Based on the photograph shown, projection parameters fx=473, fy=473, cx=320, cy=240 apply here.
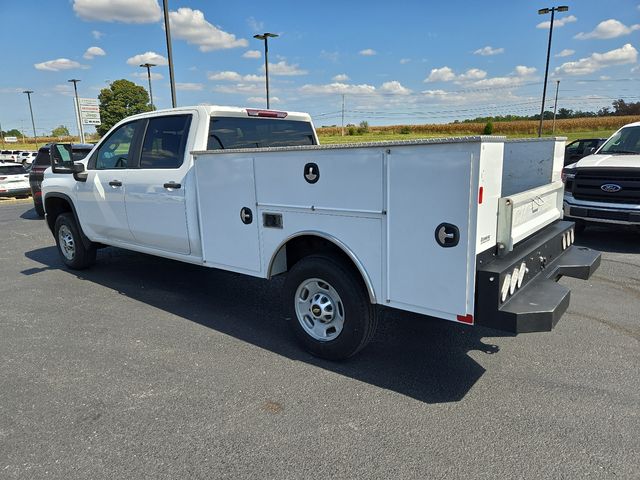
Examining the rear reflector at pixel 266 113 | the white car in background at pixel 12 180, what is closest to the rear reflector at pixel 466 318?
the rear reflector at pixel 266 113

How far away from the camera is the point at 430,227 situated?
2.98 m

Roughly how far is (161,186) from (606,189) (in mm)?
6500

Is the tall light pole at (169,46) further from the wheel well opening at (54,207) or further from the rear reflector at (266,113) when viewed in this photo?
the rear reflector at (266,113)

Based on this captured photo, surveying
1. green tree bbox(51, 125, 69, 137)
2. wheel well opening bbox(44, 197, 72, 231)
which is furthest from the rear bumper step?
green tree bbox(51, 125, 69, 137)

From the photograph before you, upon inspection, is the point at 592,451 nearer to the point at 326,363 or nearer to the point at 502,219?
the point at 502,219

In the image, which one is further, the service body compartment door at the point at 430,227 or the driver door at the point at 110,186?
the driver door at the point at 110,186

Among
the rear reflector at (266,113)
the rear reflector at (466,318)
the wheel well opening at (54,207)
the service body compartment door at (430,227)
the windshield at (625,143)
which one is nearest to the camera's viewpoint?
the service body compartment door at (430,227)

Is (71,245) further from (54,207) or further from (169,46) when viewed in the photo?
(169,46)

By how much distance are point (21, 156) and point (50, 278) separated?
32319mm

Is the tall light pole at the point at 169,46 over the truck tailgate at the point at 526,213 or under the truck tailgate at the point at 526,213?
over

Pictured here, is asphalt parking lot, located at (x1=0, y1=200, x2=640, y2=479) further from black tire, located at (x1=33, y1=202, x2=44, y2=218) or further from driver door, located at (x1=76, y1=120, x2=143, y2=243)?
black tire, located at (x1=33, y1=202, x2=44, y2=218)

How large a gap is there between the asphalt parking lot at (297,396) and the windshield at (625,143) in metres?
3.97

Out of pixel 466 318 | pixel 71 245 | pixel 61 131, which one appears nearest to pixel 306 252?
pixel 466 318

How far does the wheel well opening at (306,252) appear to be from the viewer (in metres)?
3.58
